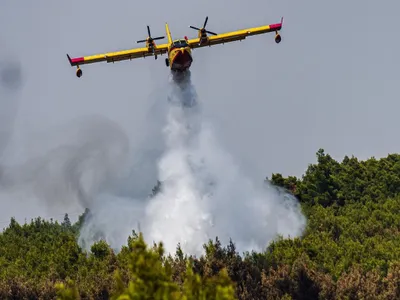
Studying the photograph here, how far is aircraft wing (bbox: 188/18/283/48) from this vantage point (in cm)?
6406

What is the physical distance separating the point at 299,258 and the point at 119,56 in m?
23.1

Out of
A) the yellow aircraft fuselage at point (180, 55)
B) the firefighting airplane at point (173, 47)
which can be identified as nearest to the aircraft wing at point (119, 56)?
the firefighting airplane at point (173, 47)

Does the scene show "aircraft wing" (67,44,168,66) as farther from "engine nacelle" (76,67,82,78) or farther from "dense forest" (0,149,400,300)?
"dense forest" (0,149,400,300)

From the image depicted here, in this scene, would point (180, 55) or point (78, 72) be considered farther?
point (78, 72)

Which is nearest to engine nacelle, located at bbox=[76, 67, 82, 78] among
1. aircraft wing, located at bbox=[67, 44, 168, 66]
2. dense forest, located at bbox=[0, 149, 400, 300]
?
aircraft wing, located at bbox=[67, 44, 168, 66]

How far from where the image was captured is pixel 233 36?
65.4 meters

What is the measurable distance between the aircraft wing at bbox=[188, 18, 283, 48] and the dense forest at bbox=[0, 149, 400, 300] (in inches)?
665

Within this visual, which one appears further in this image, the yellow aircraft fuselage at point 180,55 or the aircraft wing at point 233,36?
the aircraft wing at point 233,36

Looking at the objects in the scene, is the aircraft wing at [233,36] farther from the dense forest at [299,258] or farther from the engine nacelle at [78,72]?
the dense forest at [299,258]

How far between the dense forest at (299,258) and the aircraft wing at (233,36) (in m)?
16.9

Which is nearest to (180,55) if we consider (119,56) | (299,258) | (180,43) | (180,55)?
(180,55)

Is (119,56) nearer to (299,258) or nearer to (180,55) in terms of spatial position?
(180,55)

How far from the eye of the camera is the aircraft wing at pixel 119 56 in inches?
2534

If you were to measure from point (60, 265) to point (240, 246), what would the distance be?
1729 centimetres
